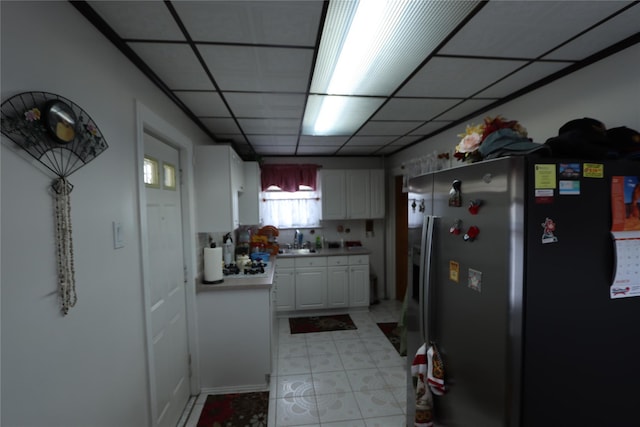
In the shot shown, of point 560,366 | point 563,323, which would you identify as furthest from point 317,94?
point 560,366

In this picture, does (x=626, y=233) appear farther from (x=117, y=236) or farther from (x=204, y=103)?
(x=204, y=103)

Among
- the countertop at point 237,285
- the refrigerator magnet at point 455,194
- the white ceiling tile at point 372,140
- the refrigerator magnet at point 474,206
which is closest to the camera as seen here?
the refrigerator magnet at point 474,206

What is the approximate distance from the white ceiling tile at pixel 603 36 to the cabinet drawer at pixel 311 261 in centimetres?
312

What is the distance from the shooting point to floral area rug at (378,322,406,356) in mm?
3029

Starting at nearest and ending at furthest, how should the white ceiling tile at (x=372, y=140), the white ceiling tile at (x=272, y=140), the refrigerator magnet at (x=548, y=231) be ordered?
the refrigerator magnet at (x=548, y=231), the white ceiling tile at (x=272, y=140), the white ceiling tile at (x=372, y=140)

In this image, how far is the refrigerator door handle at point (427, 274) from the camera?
1396mm

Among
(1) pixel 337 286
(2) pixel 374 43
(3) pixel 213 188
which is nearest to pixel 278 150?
(3) pixel 213 188

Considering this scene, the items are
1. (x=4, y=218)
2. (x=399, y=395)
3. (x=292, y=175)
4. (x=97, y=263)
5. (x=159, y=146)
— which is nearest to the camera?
(x=4, y=218)

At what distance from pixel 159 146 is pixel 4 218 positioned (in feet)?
4.09

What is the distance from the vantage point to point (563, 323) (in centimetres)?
101

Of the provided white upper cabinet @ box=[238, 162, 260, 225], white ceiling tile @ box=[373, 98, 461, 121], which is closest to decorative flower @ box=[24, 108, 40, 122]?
white ceiling tile @ box=[373, 98, 461, 121]

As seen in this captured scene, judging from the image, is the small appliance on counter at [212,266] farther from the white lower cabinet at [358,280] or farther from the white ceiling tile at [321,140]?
the white lower cabinet at [358,280]

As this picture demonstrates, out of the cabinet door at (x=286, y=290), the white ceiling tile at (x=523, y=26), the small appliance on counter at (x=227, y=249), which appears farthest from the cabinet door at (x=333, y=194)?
the white ceiling tile at (x=523, y=26)

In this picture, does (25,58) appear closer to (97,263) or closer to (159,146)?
(97,263)
